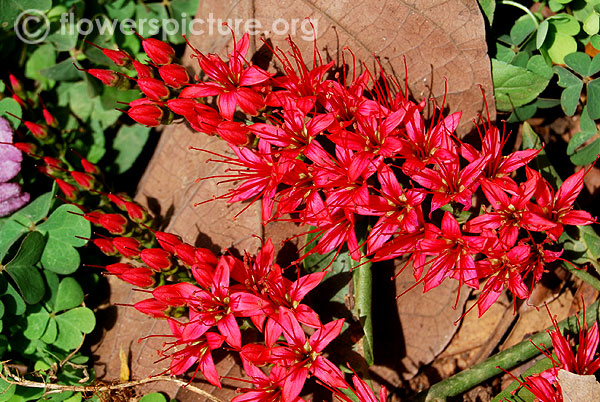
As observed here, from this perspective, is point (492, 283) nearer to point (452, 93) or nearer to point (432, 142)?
point (432, 142)

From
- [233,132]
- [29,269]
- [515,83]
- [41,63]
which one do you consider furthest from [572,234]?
[41,63]

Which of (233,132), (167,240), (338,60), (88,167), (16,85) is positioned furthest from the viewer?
(16,85)

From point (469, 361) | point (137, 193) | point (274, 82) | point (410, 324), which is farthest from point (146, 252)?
point (469, 361)

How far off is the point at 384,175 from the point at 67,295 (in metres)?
1.73

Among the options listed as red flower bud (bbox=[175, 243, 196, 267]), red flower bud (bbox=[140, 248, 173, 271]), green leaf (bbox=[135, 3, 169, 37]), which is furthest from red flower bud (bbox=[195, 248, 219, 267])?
green leaf (bbox=[135, 3, 169, 37])

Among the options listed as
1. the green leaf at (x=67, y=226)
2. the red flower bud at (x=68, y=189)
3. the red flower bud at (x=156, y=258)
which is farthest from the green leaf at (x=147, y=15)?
the red flower bud at (x=156, y=258)

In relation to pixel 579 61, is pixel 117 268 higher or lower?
lower

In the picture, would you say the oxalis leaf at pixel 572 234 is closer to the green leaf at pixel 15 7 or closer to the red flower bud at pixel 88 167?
the red flower bud at pixel 88 167

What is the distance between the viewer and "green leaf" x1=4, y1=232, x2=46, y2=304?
2.74 m

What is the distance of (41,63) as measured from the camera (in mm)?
3256

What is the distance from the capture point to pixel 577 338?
8.80 feet

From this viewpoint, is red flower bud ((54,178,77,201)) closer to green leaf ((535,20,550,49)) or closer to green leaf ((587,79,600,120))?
green leaf ((535,20,550,49))

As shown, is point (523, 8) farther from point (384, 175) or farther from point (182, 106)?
point (182, 106)

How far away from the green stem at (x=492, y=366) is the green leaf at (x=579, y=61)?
1100 mm
